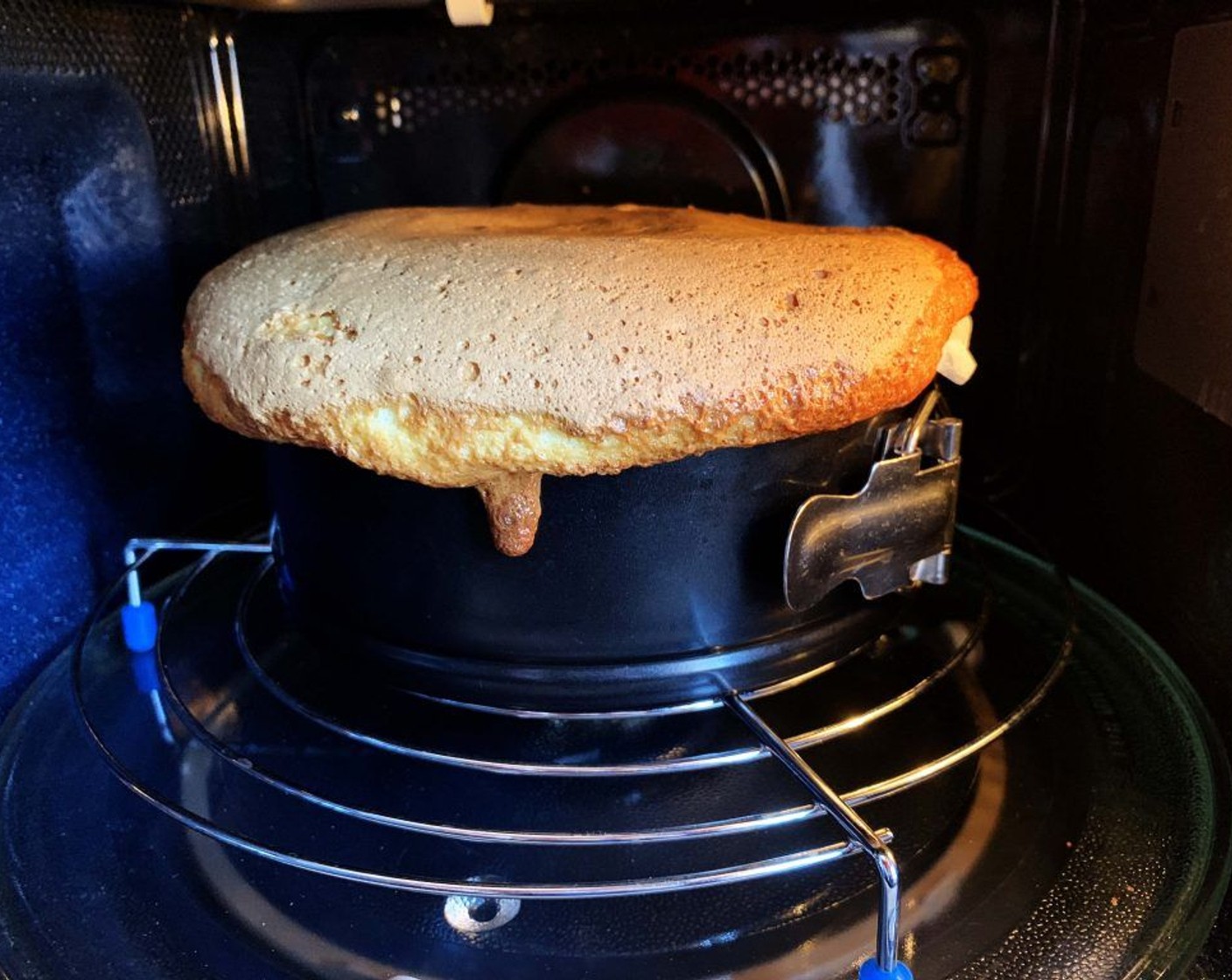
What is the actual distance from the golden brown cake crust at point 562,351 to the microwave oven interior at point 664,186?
0.26 metres

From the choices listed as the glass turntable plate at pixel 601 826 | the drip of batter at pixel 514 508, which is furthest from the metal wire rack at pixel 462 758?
the drip of batter at pixel 514 508

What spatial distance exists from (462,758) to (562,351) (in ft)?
0.83

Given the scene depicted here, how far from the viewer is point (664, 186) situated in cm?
102

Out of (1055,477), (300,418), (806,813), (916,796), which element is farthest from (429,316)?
(1055,477)

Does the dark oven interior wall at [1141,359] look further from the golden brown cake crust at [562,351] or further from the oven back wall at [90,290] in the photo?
the oven back wall at [90,290]

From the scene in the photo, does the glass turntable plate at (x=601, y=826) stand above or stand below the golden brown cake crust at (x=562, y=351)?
below

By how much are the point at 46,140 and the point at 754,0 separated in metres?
0.58

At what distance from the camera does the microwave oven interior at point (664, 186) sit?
0.84 meters

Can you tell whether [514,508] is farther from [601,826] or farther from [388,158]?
[388,158]

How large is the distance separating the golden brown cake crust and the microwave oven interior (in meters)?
0.26

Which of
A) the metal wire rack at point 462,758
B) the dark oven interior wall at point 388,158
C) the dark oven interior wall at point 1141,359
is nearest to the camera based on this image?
the metal wire rack at point 462,758

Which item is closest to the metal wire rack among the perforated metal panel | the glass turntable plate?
the glass turntable plate

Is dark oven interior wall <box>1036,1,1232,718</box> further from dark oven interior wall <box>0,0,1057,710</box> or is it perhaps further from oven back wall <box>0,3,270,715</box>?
oven back wall <box>0,3,270,715</box>

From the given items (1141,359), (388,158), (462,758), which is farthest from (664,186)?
(462,758)
